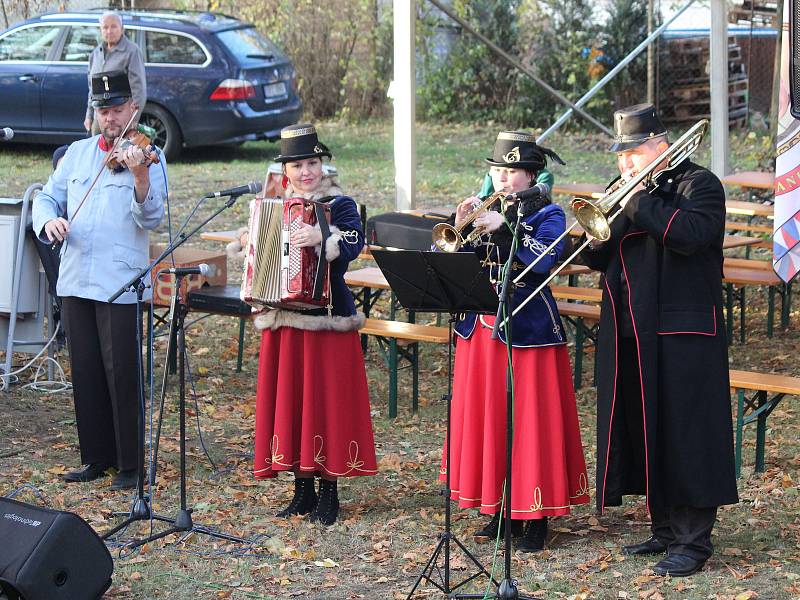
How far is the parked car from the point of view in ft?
45.9

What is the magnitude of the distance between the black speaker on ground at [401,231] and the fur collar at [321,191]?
8.97 ft

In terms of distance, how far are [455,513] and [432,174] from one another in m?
8.84

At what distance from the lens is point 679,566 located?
5004 millimetres

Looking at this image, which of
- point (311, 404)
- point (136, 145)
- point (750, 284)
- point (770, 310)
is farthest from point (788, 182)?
point (136, 145)

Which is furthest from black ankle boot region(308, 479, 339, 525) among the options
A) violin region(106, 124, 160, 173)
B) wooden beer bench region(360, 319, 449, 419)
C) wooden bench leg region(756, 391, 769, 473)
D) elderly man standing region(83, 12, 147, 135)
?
elderly man standing region(83, 12, 147, 135)

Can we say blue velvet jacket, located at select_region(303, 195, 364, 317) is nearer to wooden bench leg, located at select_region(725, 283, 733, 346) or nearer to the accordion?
the accordion

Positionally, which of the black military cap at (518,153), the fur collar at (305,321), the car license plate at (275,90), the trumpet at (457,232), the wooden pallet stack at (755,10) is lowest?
the fur collar at (305,321)

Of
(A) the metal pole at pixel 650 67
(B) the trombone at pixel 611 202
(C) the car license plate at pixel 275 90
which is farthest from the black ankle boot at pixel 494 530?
(A) the metal pole at pixel 650 67

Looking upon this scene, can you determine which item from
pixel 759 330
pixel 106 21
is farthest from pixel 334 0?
pixel 759 330

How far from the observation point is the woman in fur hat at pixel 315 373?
5.50 meters

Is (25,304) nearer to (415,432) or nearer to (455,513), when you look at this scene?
(415,432)

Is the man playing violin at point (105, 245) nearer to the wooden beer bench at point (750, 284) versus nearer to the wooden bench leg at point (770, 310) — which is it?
the wooden beer bench at point (750, 284)

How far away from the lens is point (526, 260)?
5.05 m

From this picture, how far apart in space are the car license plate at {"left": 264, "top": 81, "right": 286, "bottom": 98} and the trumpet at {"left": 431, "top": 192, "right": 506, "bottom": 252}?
9.88m
